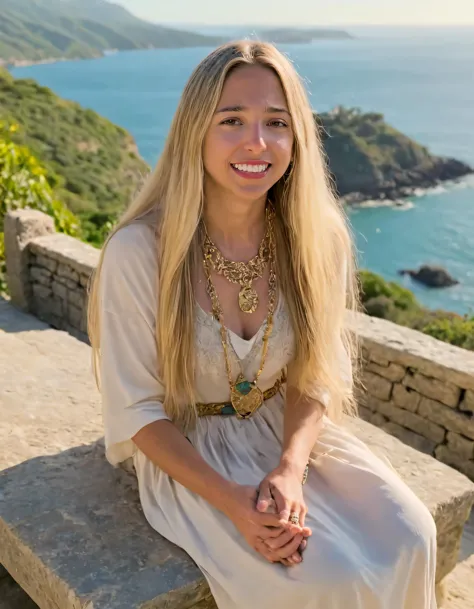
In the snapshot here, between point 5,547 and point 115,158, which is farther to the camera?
point 115,158

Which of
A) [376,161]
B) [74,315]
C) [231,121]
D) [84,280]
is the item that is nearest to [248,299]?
[231,121]

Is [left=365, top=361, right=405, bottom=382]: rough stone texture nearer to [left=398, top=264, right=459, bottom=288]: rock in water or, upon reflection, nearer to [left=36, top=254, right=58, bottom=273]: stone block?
[left=36, top=254, right=58, bottom=273]: stone block

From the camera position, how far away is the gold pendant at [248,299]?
7.04ft

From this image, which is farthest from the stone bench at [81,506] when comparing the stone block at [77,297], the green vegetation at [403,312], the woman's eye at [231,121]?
the green vegetation at [403,312]

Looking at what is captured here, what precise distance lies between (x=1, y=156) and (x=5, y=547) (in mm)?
4386

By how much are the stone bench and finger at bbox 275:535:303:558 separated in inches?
11.6

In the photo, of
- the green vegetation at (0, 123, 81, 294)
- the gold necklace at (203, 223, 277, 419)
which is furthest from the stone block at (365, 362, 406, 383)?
the green vegetation at (0, 123, 81, 294)

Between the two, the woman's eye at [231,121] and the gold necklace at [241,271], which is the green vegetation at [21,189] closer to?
the gold necklace at [241,271]

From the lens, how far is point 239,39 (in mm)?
2006

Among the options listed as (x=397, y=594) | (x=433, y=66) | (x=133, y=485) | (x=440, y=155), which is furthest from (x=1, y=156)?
(x=433, y=66)

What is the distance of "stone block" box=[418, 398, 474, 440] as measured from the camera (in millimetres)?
3441

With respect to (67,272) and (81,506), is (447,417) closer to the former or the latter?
(81,506)

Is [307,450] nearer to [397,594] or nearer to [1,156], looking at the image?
[397,594]

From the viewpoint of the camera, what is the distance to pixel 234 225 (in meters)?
2.20
